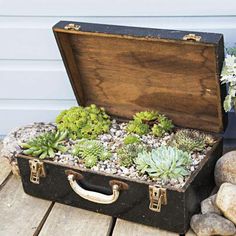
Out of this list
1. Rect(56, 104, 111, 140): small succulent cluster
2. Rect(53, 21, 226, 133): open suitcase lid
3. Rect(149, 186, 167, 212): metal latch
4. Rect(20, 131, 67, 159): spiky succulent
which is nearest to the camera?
Rect(149, 186, 167, 212): metal latch

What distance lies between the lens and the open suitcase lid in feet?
4.99

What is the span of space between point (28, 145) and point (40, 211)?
211 millimetres

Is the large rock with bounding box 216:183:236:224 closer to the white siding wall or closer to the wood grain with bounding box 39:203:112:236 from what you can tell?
the wood grain with bounding box 39:203:112:236

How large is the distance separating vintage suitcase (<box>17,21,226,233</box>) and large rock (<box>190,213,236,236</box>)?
3cm

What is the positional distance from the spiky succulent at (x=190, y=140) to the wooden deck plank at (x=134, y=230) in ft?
0.88

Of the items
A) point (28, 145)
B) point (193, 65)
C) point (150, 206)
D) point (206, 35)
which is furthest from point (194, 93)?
point (28, 145)

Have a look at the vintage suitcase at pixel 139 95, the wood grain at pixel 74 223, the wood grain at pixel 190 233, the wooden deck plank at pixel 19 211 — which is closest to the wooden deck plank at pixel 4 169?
the wooden deck plank at pixel 19 211

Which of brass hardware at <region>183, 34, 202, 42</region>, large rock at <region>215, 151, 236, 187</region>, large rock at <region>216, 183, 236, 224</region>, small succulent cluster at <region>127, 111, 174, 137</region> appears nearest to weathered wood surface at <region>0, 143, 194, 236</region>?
large rock at <region>216, 183, 236, 224</region>

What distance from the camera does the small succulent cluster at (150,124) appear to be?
5.67ft

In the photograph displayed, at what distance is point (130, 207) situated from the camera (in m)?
1.51

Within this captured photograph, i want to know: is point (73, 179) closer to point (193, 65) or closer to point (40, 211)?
point (40, 211)

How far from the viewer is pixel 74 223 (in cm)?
157

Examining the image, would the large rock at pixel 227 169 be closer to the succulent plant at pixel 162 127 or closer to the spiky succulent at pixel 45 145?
the succulent plant at pixel 162 127

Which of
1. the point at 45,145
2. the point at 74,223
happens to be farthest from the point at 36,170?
the point at 74,223
